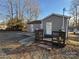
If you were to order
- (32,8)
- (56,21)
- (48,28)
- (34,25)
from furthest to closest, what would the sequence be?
(32,8), (34,25), (48,28), (56,21)

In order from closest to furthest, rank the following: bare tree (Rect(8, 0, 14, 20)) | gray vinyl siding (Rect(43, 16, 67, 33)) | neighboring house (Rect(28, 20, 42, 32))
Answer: gray vinyl siding (Rect(43, 16, 67, 33))
neighboring house (Rect(28, 20, 42, 32))
bare tree (Rect(8, 0, 14, 20))

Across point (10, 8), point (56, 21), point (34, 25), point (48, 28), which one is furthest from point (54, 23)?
point (10, 8)

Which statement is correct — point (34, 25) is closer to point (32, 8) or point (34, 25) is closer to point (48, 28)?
point (32, 8)

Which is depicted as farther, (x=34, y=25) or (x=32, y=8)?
(x=32, y=8)

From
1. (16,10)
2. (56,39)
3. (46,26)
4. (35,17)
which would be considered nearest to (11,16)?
(16,10)

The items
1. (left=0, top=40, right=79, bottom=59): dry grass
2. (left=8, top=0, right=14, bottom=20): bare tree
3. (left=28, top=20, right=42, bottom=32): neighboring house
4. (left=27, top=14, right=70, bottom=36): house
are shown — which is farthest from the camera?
(left=8, top=0, right=14, bottom=20): bare tree

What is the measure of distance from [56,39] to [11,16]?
2900 cm

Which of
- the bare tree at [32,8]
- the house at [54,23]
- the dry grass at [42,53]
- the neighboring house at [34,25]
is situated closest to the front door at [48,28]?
the house at [54,23]

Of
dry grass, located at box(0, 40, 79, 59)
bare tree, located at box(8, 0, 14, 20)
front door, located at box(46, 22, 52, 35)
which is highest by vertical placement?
→ bare tree, located at box(8, 0, 14, 20)

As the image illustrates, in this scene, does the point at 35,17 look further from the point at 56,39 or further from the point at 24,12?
the point at 56,39

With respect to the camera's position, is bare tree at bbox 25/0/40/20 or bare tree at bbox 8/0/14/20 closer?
bare tree at bbox 8/0/14/20

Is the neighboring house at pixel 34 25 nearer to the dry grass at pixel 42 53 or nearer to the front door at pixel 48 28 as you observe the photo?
the front door at pixel 48 28

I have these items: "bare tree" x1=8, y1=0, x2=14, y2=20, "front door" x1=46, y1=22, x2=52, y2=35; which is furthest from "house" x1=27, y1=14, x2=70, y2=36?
"bare tree" x1=8, y1=0, x2=14, y2=20

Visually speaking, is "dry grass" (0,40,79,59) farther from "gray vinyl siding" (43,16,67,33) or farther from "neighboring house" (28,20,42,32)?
"neighboring house" (28,20,42,32)
